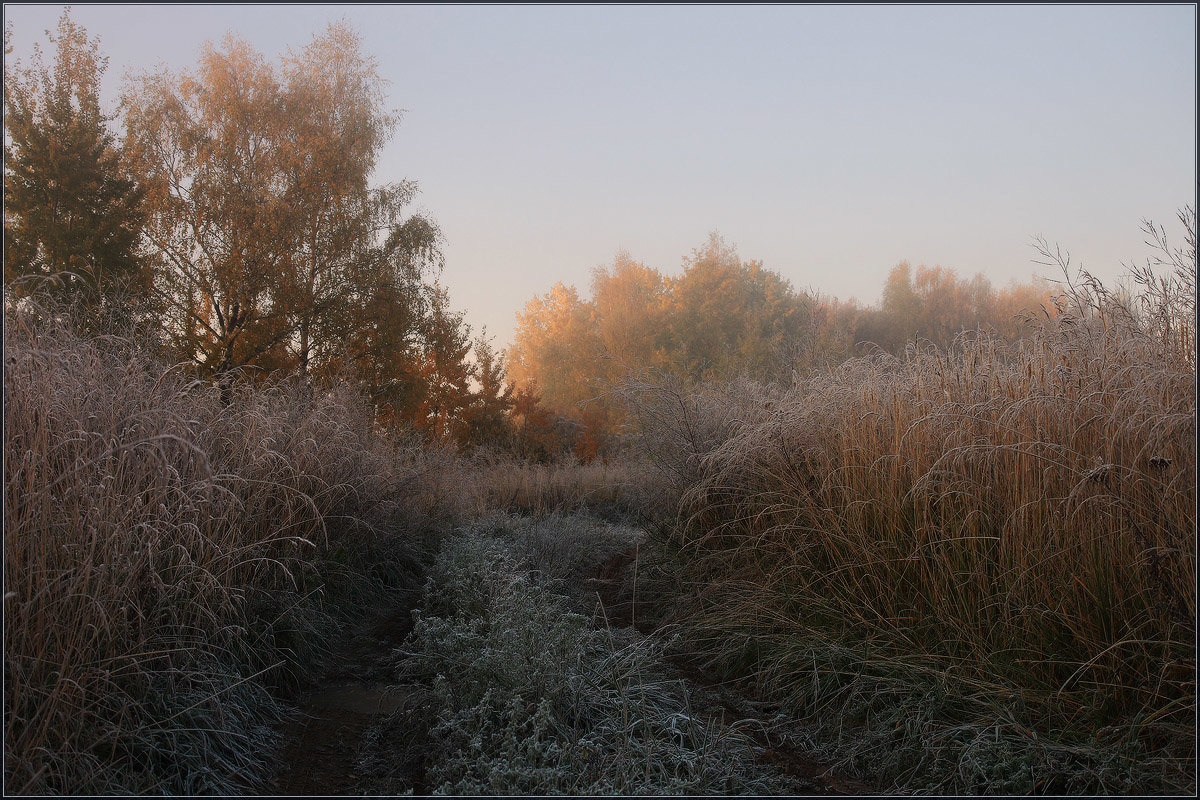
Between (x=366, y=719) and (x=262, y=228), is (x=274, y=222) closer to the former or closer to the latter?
(x=262, y=228)

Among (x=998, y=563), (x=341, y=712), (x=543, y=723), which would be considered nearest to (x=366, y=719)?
(x=341, y=712)

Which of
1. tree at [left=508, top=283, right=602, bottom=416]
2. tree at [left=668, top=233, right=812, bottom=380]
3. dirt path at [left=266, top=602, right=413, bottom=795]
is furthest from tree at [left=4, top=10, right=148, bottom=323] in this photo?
tree at [left=668, top=233, right=812, bottom=380]

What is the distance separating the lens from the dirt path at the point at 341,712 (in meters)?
3.08

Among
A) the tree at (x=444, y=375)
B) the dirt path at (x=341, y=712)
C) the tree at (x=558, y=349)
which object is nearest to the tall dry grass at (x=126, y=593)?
the dirt path at (x=341, y=712)

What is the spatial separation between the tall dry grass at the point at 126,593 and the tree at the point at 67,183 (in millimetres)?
14418

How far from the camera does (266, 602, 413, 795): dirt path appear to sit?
3.08 metres

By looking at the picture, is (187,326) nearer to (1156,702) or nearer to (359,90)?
(359,90)

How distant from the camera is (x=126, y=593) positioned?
289 cm

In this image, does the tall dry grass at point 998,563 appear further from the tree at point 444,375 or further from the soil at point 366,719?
the tree at point 444,375

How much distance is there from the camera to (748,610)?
456cm

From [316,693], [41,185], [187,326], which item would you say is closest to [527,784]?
[316,693]

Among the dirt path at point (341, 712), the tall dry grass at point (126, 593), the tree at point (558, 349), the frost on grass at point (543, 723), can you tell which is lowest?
the dirt path at point (341, 712)

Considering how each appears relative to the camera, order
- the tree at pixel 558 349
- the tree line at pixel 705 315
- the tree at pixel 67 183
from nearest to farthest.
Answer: the tree at pixel 67 183, the tree line at pixel 705 315, the tree at pixel 558 349

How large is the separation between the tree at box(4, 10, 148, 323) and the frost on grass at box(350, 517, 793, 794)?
15416 millimetres
